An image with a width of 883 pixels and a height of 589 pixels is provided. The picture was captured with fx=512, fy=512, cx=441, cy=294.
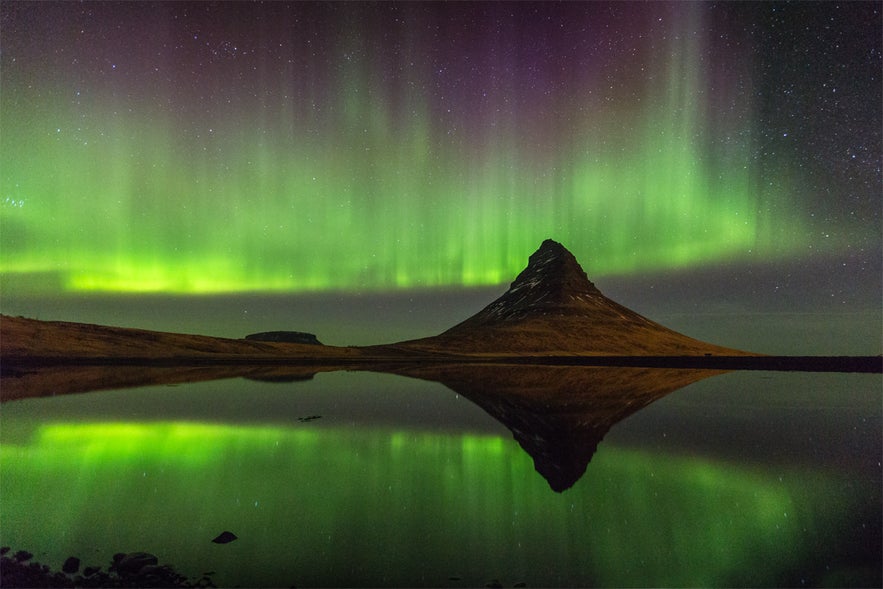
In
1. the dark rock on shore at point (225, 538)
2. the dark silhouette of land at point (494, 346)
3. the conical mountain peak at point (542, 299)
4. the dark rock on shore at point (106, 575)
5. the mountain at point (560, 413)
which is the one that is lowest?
the dark rock on shore at point (106, 575)

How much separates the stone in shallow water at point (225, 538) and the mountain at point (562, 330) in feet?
378

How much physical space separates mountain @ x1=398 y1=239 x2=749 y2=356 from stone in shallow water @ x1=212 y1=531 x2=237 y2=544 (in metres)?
115

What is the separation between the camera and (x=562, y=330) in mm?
157250

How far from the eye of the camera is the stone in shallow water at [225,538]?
9461mm

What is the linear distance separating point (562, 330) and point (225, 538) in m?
154

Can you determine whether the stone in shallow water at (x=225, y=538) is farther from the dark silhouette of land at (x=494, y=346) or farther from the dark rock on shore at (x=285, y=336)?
the dark rock on shore at (x=285, y=336)

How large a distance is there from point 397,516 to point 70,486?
861 cm

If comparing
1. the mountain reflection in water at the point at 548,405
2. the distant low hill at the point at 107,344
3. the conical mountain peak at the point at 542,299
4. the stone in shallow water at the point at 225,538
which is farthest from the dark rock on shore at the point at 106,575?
the conical mountain peak at the point at 542,299

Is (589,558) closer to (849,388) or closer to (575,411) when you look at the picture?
(575,411)

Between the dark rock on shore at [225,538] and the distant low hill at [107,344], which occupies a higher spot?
the distant low hill at [107,344]

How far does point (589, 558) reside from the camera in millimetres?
9102

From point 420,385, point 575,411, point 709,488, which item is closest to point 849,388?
point 575,411

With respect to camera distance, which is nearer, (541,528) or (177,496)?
(541,528)

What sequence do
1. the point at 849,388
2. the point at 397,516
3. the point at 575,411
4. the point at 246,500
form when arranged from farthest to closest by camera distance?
the point at 849,388 → the point at 575,411 → the point at 246,500 → the point at 397,516
